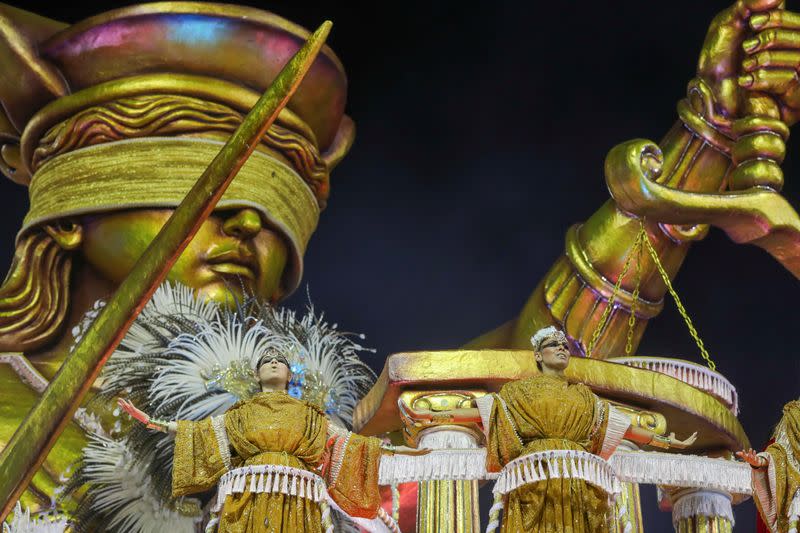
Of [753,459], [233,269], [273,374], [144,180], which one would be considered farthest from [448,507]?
[144,180]

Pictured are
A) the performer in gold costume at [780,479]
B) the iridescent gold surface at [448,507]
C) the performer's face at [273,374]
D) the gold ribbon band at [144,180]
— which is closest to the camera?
the performer in gold costume at [780,479]

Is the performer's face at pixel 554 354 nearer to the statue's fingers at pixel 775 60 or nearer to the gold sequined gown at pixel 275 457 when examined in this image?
the gold sequined gown at pixel 275 457

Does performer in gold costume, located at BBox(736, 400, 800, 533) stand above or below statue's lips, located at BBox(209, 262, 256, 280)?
below

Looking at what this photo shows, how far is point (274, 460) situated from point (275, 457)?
0.04 feet

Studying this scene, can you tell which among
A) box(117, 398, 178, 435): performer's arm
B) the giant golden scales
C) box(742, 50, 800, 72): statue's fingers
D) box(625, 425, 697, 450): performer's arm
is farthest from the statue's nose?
box(625, 425, 697, 450): performer's arm

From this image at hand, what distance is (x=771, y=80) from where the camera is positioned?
610 cm

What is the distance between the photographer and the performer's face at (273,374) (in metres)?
4.61

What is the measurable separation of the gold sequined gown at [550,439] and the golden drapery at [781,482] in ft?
1.58

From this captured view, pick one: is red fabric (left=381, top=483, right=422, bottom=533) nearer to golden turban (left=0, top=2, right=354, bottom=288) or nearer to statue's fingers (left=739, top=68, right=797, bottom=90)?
golden turban (left=0, top=2, right=354, bottom=288)

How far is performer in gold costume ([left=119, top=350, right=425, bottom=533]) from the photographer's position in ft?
14.3

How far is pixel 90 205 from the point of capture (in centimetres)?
620

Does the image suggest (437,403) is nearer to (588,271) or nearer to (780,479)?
(780,479)

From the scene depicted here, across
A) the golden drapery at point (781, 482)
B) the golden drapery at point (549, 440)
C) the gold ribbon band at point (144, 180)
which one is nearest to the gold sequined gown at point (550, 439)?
the golden drapery at point (549, 440)

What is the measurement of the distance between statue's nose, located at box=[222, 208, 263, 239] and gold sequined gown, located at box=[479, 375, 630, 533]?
1.99 meters
